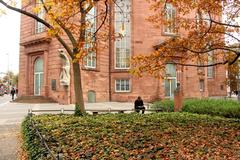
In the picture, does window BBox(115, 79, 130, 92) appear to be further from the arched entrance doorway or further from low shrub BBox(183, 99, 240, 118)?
low shrub BBox(183, 99, 240, 118)

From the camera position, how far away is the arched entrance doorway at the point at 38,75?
38959mm

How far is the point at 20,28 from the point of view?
41875 mm

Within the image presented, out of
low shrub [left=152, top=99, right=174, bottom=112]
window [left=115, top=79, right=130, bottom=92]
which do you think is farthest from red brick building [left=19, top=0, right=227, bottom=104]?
low shrub [left=152, top=99, right=174, bottom=112]

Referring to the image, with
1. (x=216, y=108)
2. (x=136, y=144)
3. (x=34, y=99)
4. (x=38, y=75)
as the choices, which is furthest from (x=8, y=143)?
(x=38, y=75)

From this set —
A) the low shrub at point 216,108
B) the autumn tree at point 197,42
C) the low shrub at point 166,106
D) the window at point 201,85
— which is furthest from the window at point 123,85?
the autumn tree at point 197,42

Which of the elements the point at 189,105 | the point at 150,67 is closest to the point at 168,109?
the point at 189,105

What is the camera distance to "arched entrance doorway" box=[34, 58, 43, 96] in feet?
128

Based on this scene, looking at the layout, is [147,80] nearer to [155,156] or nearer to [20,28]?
[20,28]

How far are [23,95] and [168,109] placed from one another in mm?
21612

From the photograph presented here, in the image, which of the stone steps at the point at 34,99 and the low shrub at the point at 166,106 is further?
the stone steps at the point at 34,99

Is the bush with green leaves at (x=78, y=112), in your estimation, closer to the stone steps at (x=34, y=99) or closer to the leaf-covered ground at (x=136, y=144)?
the leaf-covered ground at (x=136, y=144)

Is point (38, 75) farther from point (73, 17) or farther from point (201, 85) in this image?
point (73, 17)

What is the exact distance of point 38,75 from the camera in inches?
1555

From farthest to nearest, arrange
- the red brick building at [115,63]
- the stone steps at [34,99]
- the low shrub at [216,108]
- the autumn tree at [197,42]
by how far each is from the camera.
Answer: the red brick building at [115,63]
the stone steps at [34,99]
the low shrub at [216,108]
the autumn tree at [197,42]
